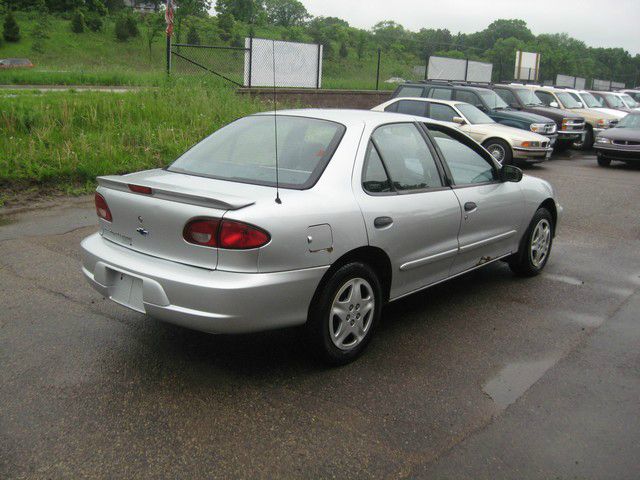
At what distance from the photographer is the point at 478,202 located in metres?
5.22

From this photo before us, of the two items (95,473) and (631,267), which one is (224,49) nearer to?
(631,267)

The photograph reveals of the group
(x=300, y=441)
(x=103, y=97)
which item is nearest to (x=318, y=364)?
(x=300, y=441)

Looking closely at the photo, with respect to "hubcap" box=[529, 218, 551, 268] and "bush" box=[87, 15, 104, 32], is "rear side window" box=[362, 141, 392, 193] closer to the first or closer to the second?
"hubcap" box=[529, 218, 551, 268]

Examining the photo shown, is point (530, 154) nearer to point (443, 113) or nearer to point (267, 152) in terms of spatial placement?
point (443, 113)

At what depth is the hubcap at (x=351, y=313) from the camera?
159 inches

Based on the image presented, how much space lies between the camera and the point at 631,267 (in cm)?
691

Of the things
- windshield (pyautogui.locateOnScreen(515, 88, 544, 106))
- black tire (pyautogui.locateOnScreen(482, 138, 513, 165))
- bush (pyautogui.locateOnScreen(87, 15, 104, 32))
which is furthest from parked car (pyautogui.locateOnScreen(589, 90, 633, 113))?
A: bush (pyautogui.locateOnScreen(87, 15, 104, 32))

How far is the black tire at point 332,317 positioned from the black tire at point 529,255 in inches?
92.0

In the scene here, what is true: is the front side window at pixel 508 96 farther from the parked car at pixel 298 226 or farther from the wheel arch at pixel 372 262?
the wheel arch at pixel 372 262

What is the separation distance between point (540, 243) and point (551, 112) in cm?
1322

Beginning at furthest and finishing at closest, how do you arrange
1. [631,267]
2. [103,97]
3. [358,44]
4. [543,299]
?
[358,44], [103,97], [631,267], [543,299]

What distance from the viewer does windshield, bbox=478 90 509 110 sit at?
53.5 feet

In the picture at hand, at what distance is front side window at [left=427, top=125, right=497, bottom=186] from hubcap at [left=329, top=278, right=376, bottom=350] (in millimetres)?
1385

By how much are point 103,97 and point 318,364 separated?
989 centimetres
